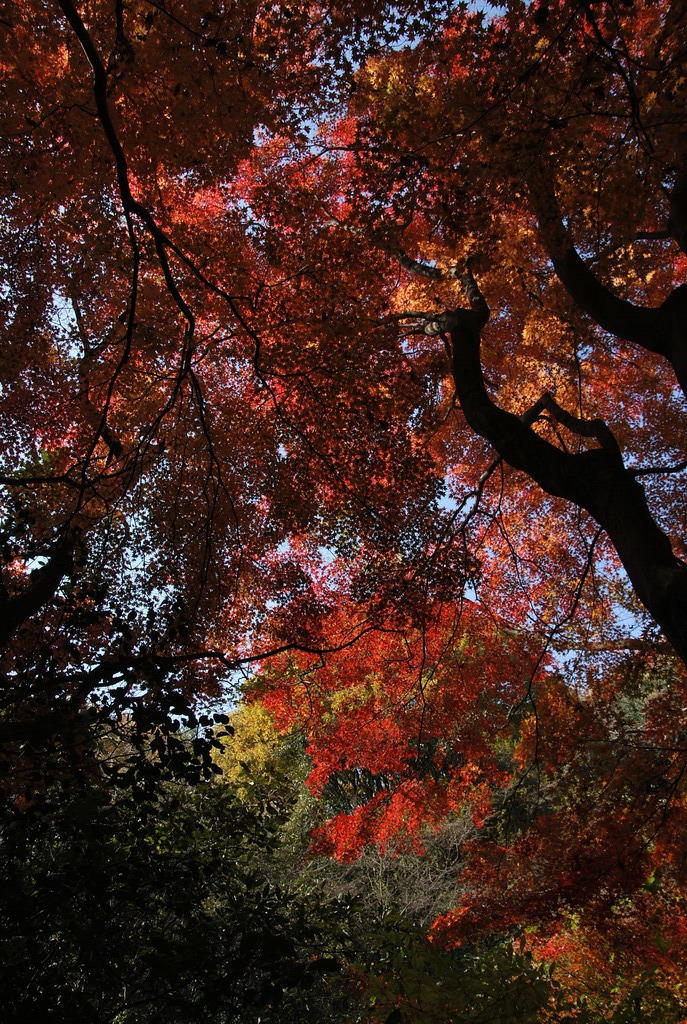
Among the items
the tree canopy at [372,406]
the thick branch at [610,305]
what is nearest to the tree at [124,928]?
the tree canopy at [372,406]

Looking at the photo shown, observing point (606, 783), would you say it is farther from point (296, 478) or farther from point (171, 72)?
point (171, 72)

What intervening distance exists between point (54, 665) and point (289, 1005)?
3.99m

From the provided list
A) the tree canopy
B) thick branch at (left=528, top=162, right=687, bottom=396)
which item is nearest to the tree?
the tree canopy

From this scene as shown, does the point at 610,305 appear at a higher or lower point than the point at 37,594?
higher

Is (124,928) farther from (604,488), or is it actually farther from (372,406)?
(372,406)

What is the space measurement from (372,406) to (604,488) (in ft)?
13.7

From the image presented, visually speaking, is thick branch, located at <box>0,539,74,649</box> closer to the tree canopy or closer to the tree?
the tree canopy

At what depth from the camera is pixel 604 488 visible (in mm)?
4441

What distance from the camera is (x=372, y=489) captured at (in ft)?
29.5

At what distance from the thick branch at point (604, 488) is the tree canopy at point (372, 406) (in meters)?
0.02

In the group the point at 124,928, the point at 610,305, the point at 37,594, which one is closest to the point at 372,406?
the point at 610,305

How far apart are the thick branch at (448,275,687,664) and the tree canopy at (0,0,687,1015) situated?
21 mm

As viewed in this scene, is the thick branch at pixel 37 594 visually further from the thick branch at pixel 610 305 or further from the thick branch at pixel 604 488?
the thick branch at pixel 610 305

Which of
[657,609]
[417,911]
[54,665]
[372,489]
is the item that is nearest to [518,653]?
[372,489]
